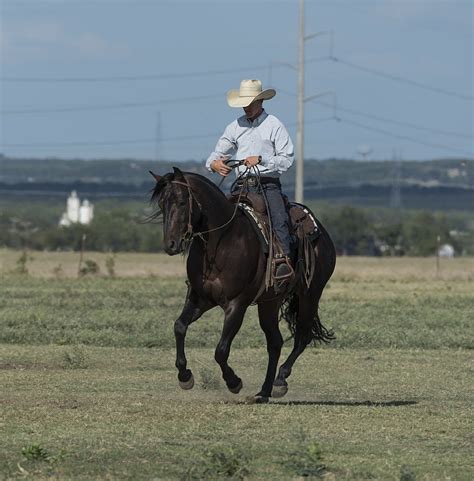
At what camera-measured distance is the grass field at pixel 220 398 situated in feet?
33.0

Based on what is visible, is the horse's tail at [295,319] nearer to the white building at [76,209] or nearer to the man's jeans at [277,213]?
the man's jeans at [277,213]

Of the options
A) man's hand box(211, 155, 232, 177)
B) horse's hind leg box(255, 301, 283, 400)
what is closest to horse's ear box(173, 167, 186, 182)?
man's hand box(211, 155, 232, 177)

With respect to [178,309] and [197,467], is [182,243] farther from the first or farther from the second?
[178,309]

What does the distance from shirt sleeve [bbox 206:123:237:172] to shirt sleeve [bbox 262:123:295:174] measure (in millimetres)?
423

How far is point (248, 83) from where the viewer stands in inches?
569

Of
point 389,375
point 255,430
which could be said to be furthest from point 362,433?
point 389,375

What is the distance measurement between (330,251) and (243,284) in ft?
7.54

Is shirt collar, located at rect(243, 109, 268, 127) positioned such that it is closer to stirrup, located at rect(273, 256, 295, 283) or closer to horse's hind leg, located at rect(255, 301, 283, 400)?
stirrup, located at rect(273, 256, 295, 283)

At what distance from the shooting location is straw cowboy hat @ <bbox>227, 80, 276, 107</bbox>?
47.1 ft

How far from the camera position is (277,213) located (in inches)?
567

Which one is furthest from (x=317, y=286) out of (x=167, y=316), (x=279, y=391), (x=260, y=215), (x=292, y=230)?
(x=167, y=316)

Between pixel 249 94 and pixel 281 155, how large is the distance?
0.70 metres

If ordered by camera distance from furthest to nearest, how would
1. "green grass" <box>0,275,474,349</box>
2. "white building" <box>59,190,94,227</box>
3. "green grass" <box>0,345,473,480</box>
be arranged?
"white building" <box>59,190,94,227</box>, "green grass" <box>0,275,474,349</box>, "green grass" <box>0,345,473,480</box>

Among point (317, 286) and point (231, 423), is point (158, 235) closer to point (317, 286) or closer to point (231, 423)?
point (317, 286)
